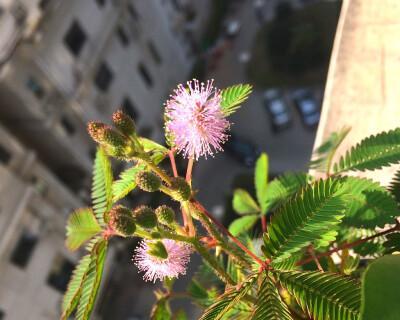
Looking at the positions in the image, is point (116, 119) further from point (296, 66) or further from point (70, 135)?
point (296, 66)

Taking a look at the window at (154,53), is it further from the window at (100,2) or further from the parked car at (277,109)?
the parked car at (277,109)

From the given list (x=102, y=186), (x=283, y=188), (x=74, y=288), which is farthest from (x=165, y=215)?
(x=283, y=188)

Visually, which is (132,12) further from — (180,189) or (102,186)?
(180,189)

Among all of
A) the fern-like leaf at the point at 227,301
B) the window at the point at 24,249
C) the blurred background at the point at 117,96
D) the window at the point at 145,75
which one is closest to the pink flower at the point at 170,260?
the fern-like leaf at the point at 227,301

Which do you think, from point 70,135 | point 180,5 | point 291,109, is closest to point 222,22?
point 180,5

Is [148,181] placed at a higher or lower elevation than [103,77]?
lower
